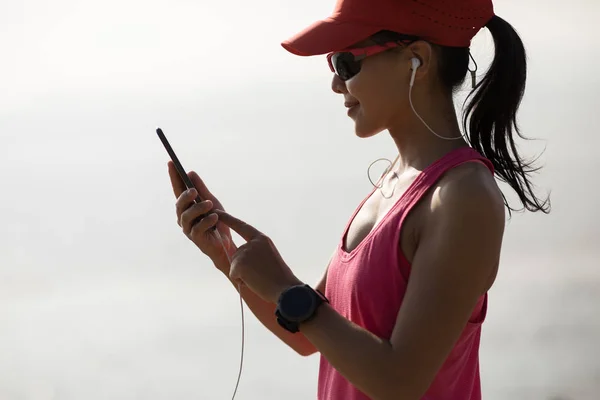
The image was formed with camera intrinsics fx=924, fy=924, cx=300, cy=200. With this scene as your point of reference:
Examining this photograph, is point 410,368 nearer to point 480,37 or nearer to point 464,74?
point 464,74

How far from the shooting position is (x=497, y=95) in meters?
1.50

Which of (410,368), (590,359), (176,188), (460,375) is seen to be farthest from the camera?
(590,359)

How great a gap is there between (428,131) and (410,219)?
19cm

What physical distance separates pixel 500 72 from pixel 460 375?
0.49m

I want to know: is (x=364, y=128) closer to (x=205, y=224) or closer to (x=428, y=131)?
(x=428, y=131)

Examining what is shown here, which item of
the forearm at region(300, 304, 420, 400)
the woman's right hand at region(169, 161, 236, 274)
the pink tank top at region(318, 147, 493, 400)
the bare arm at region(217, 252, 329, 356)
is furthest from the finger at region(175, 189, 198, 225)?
the forearm at region(300, 304, 420, 400)

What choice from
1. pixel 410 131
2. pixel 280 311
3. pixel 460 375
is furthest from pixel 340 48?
pixel 460 375

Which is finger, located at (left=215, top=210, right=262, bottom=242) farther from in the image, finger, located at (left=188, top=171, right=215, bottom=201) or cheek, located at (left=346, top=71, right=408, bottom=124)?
cheek, located at (left=346, top=71, right=408, bottom=124)

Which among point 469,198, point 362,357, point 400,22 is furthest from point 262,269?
point 400,22

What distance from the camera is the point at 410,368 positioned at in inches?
48.3

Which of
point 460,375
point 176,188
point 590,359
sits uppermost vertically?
point 176,188

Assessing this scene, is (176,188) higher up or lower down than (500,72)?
higher up

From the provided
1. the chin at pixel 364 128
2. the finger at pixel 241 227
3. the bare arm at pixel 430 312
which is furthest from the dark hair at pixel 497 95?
the finger at pixel 241 227

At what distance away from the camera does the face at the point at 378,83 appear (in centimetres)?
142
